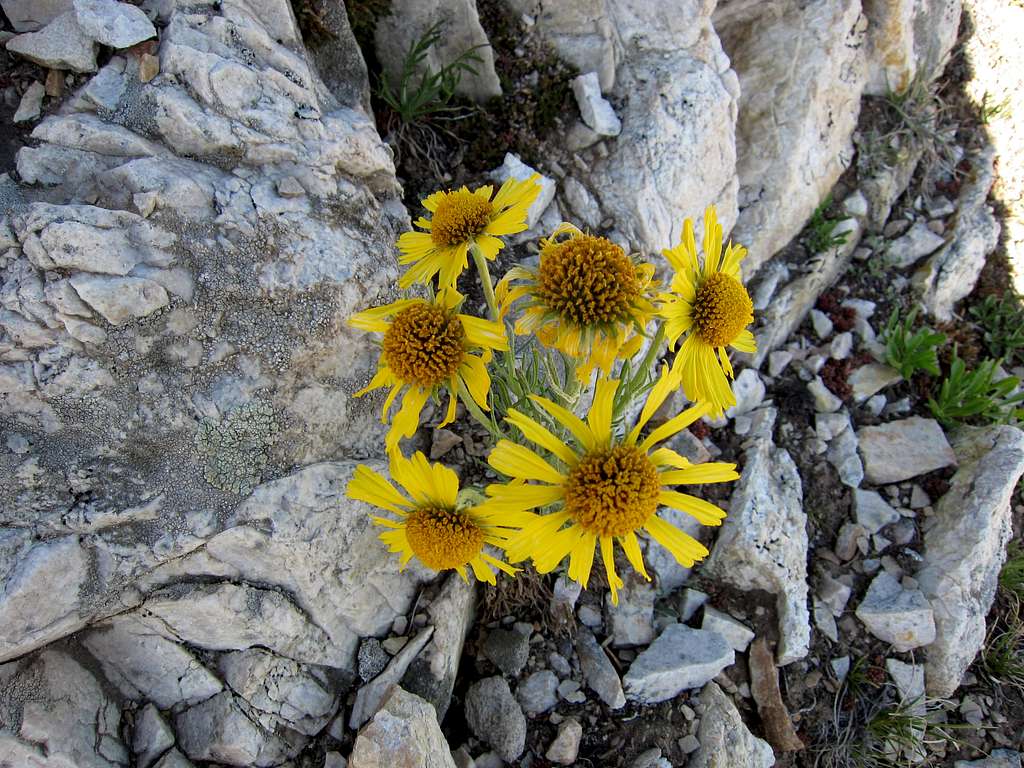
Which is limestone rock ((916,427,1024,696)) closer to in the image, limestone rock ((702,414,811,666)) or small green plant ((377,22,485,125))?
limestone rock ((702,414,811,666))

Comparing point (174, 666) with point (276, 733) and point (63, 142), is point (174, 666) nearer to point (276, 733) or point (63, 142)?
point (276, 733)

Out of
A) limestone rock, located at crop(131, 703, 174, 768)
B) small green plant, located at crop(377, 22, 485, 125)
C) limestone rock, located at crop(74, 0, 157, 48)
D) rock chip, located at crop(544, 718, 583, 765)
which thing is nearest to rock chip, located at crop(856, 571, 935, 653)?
rock chip, located at crop(544, 718, 583, 765)

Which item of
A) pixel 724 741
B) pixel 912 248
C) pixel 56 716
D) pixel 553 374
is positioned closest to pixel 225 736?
pixel 56 716

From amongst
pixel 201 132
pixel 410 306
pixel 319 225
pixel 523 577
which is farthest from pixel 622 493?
pixel 201 132

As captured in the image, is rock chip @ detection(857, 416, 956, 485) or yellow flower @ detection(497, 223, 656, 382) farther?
rock chip @ detection(857, 416, 956, 485)

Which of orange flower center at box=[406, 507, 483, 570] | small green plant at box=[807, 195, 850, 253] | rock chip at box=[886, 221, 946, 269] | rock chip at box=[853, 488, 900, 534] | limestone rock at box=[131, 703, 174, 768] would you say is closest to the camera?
orange flower center at box=[406, 507, 483, 570]

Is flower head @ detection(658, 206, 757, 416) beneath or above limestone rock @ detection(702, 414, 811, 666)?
above
